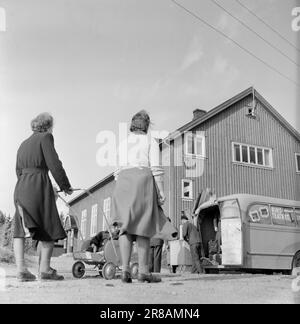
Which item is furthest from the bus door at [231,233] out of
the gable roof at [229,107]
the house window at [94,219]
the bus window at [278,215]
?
the house window at [94,219]

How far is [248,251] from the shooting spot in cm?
938

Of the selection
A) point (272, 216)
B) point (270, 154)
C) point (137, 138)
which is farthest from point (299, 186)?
point (137, 138)

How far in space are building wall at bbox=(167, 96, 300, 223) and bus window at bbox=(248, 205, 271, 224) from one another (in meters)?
8.41

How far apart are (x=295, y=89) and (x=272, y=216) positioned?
7.10 m

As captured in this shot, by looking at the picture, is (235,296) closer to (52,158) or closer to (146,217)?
(146,217)

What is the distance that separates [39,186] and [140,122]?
3.32ft

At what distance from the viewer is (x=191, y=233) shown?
10680mm

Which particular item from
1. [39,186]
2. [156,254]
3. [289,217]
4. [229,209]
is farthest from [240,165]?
[39,186]

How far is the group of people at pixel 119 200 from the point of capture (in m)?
3.83

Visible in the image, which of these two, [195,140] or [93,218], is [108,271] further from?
[93,218]

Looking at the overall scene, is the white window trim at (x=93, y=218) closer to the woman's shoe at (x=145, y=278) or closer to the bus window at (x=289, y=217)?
the bus window at (x=289, y=217)

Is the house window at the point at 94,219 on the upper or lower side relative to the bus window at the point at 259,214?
upper

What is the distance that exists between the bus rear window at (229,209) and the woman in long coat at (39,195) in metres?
6.28

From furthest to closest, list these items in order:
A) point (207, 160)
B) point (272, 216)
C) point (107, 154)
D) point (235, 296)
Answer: point (207, 160)
point (272, 216)
point (107, 154)
point (235, 296)
